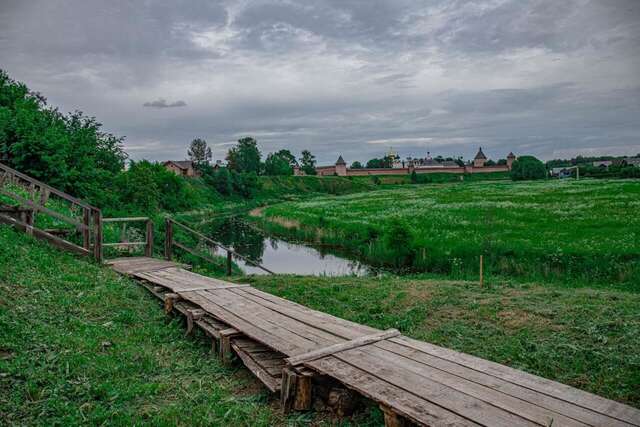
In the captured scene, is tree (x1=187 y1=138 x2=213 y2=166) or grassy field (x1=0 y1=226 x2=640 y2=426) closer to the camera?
grassy field (x1=0 y1=226 x2=640 y2=426)

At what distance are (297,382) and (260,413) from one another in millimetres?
584

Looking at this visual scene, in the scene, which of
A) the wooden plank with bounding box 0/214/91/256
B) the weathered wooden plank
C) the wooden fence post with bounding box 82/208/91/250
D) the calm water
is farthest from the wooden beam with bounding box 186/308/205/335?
the calm water

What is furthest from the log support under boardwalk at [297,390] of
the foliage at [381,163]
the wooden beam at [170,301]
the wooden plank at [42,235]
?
the foliage at [381,163]

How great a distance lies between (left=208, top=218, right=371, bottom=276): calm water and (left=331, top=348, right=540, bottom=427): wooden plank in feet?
38.6

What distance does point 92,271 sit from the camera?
11.9 metres

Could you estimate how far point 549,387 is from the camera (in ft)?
14.6

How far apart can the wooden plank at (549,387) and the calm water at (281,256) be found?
38.5 ft

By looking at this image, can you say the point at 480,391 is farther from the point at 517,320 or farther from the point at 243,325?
the point at 517,320

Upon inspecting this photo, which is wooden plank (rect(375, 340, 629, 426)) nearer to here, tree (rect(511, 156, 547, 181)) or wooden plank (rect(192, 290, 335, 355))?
wooden plank (rect(192, 290, 335, 355))

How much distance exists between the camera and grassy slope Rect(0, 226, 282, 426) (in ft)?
16.9

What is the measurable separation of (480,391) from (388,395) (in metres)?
0.90

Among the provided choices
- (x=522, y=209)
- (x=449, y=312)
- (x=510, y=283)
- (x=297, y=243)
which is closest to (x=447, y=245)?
Answer: (x=510, y=283)

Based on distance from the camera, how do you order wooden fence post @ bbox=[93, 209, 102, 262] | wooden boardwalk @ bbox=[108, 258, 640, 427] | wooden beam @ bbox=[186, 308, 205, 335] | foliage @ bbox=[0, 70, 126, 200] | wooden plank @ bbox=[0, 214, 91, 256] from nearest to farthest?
wooden boardwalk @ bbox=[108, 258, 640, 427]
wooden beam @ bbox=[186, 308, 205, 335]
wooden plank @ bbox=[0, 214, 91, 256]
wooden fence post @ bbox=[93, 209, 102, 262]
foliage @ bbox=[0, 70, 126, 200]

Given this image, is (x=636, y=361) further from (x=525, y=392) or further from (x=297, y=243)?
(x=297, y=243)
